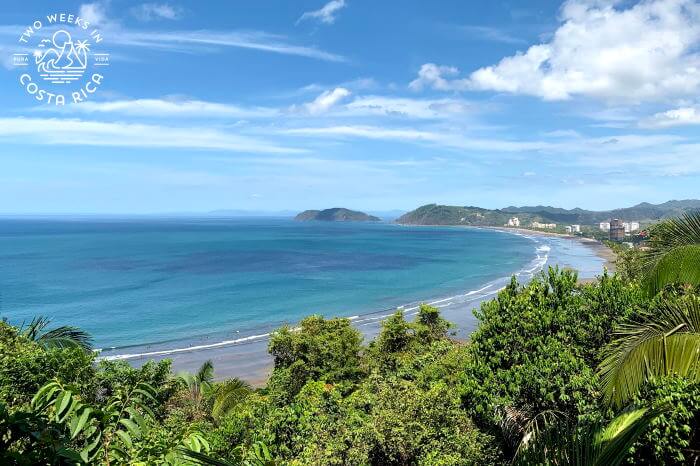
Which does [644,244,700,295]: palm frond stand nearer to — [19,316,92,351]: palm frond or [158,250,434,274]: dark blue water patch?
[19,316,92,351]: palm frond

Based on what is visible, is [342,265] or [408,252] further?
Answer: [408,252]

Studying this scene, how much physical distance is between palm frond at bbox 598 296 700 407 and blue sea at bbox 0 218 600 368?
3959cm

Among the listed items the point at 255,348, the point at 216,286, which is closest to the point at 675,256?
the point at 255,348

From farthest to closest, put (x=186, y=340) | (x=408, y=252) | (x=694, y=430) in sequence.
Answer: (x=408, y=252)
(x=186, y=340)
(x=694, y=430)

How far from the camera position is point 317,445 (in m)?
9.29

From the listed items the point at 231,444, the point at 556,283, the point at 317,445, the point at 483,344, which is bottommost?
the point at 231,444

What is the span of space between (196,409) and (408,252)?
101814 mm

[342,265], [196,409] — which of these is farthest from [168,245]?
[196,409]

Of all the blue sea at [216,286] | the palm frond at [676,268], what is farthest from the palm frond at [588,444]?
the blue sea at [216,286]

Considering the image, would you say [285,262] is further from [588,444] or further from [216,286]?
[588,444]

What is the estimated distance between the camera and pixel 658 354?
7.32 m

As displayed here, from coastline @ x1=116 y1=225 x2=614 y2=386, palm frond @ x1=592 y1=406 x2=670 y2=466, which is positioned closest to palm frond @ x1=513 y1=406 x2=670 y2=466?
palm frond @ x1=592 y1=406 x2=670 y2=466

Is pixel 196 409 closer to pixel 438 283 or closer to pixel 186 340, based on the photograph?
pixel 186 340

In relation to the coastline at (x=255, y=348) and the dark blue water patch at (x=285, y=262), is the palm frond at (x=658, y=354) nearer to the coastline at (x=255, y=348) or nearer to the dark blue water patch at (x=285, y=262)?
the coastline at (x=255, y=348)
